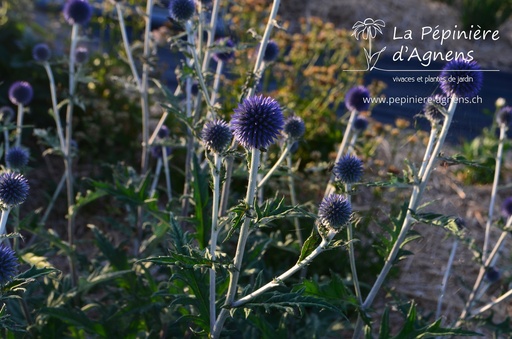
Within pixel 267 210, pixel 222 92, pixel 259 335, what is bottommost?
pixel 259 335

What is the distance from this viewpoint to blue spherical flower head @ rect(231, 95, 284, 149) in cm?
193

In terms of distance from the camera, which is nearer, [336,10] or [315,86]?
[315,86]

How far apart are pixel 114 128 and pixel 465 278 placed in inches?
111

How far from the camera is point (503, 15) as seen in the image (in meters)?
9.98

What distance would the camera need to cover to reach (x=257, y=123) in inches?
76.4

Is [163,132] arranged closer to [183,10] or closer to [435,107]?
[183,10]

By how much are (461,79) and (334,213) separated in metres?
0.76

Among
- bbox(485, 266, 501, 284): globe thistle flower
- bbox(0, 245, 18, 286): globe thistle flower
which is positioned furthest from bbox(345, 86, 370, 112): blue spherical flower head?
bbox(0, 245, 18, 286): globe thistle flower

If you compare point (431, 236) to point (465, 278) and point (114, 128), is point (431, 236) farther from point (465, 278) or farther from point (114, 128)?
point (114, 128)

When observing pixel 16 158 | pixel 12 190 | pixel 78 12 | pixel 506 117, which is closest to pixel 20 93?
pixel 78 12

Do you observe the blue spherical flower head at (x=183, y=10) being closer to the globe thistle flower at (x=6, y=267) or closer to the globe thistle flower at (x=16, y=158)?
the globe thistle flower at (x=16, y=158)

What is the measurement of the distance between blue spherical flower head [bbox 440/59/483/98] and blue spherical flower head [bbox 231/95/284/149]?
0.72 m

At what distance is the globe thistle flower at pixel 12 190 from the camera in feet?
6.63

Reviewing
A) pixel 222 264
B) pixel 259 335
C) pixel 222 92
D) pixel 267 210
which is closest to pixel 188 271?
pixel 222 264
